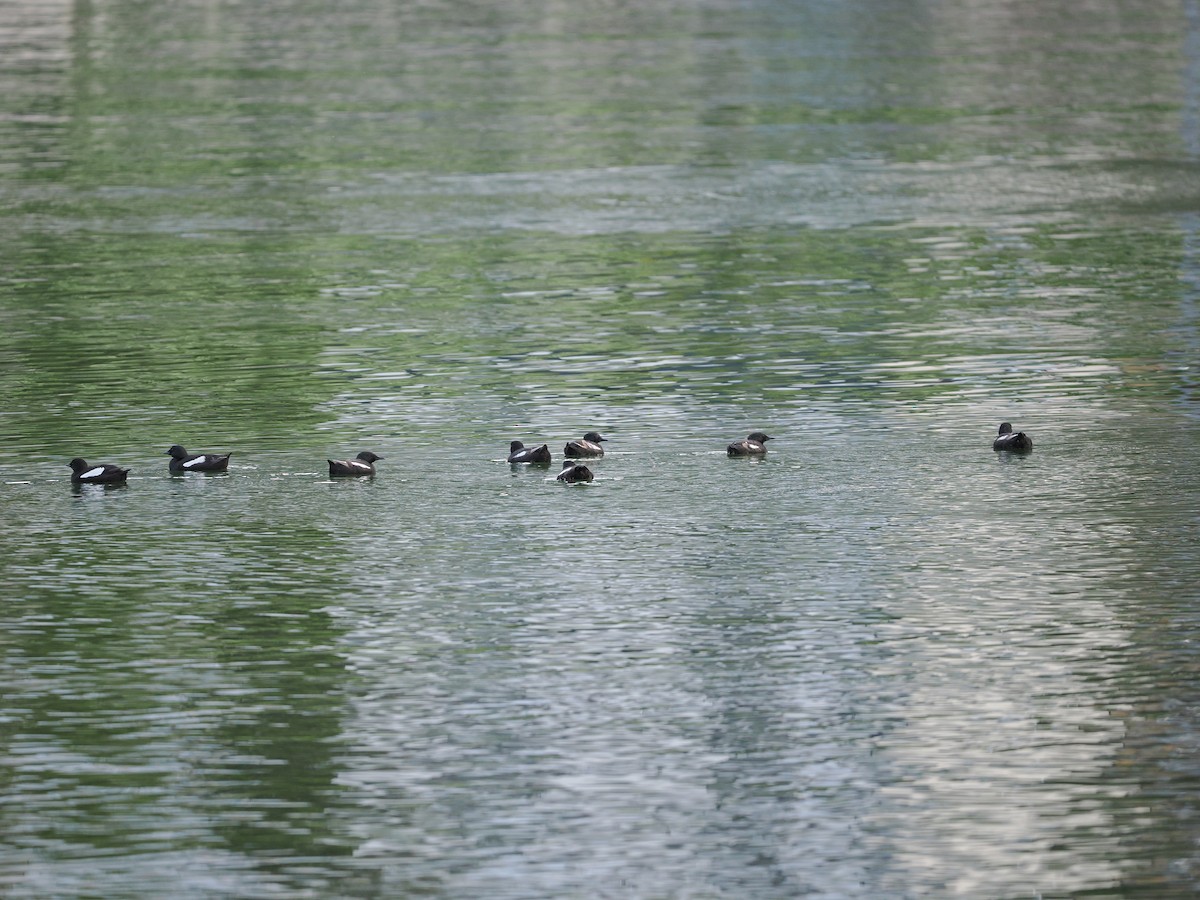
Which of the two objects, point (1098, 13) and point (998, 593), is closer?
point (998, 593)

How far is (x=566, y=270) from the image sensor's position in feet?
143

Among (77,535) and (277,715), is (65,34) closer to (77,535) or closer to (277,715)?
(77,535)

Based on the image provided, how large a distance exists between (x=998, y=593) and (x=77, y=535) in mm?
9364

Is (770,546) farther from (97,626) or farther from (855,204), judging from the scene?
(855,204)

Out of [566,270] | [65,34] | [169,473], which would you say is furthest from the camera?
[65,34]

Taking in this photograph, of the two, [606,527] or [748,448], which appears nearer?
[606,527]

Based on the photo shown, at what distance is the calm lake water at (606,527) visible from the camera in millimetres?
16531

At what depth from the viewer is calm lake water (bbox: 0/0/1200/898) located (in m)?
16.5

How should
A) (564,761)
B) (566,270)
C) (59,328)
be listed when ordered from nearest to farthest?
(564,761), (59,328), (566,270)

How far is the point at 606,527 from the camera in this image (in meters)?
24.7

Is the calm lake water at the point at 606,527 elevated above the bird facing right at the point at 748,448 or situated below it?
below

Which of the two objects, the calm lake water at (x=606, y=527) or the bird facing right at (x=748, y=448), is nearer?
the calm lake water at (x=606, y=527)

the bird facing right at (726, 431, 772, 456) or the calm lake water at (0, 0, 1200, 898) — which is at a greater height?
the bird facing right at (726, 431, 772, 456)

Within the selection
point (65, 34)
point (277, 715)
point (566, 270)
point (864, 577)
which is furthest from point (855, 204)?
point (65, 34)
